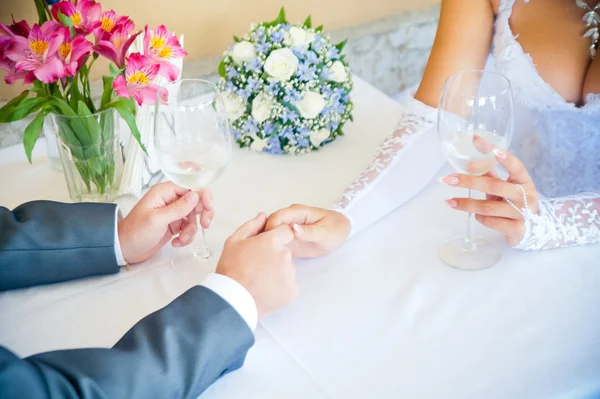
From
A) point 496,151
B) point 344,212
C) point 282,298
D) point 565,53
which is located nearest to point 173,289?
point 282,298

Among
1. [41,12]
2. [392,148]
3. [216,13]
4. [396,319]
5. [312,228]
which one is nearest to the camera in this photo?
[396,319]

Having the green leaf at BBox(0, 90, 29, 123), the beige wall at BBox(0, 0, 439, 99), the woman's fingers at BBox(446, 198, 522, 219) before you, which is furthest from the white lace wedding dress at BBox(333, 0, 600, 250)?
the beige wall at BBox(0, 0, 439, 99)

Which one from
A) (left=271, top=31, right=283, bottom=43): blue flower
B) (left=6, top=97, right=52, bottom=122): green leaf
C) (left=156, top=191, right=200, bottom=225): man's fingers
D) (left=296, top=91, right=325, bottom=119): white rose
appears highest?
(left=271, top=31, right=283, bottom=43): blue flower

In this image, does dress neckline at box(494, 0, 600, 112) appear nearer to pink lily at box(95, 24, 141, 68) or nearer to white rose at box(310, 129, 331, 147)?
white rose at box(310, 129, 331, 147)

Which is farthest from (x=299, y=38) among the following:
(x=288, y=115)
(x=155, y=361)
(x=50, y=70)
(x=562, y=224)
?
(x=155, y=361)

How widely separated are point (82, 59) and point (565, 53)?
3.18 feet

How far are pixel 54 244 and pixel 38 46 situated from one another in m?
0.31

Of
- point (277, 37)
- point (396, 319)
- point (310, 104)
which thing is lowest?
point (396, 319)

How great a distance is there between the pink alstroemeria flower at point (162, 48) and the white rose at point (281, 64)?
0.72 feet

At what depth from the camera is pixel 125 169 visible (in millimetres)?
1230

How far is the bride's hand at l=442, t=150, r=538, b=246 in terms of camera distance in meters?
1.01

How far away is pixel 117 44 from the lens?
1.10 meters

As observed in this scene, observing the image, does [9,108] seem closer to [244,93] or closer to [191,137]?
[191,137]

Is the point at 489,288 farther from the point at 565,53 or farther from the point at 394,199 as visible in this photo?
the point at 565,53
